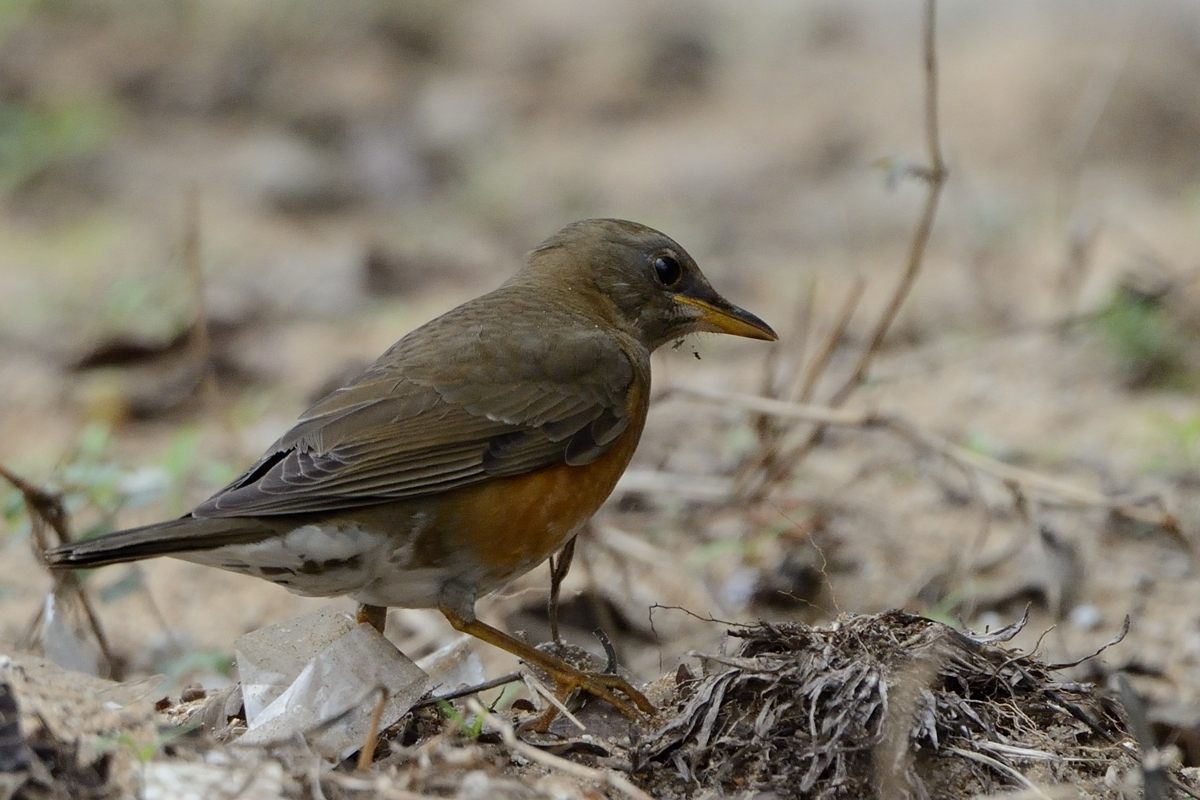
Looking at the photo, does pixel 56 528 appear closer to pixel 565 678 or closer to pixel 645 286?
pixel 565 678

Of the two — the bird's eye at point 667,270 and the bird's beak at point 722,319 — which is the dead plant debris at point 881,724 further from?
the bird's eye at point 667,270

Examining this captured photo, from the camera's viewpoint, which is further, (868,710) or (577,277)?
(577,277)

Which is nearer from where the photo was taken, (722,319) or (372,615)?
(372,615)

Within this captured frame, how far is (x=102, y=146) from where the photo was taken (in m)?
12.1

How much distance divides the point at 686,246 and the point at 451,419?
5.75 meters

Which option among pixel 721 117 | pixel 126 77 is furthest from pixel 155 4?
pixel 721 117

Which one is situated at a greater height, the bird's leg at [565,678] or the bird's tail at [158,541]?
the bird's tail at [158,541]

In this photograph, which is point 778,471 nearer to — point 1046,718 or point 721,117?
point 1046,718

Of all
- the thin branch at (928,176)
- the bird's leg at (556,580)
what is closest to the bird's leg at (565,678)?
the bird's leg at (556,580)

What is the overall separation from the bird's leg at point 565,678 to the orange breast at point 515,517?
0.66ft

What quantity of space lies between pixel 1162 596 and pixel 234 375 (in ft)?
16.9

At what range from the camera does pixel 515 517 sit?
468 cm

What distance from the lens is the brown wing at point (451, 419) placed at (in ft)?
14.7

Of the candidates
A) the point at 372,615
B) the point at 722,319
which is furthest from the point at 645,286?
the point at 372,615
